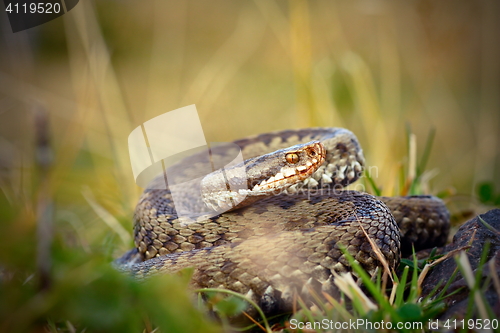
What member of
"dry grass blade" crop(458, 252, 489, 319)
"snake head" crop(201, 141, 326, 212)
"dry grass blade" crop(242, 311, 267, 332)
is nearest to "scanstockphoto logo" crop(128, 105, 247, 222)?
"snake head" crop(201, 141, 326, 212)

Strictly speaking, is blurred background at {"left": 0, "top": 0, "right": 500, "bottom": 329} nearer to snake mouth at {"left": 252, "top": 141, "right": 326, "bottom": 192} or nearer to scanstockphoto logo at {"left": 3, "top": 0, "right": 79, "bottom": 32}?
scanstockphoto logo at {"left": 3, "top": 0, "right": 79, "bottom": 32}

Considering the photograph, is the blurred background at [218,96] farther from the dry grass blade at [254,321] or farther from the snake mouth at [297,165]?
the snake mouth at [297,165]

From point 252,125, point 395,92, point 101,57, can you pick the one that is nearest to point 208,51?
point 252,125

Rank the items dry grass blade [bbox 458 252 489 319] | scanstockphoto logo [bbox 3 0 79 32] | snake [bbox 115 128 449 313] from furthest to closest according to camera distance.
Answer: scanstockphoto logo [bbox 3 0 79 32], snake [bbox 115 128 449 313], dry grass blade [bbox 458 252 489 319]

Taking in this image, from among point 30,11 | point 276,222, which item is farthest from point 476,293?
point 30,11

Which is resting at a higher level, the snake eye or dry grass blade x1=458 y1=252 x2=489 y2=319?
the snake eye

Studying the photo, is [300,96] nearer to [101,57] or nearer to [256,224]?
[101,57]
